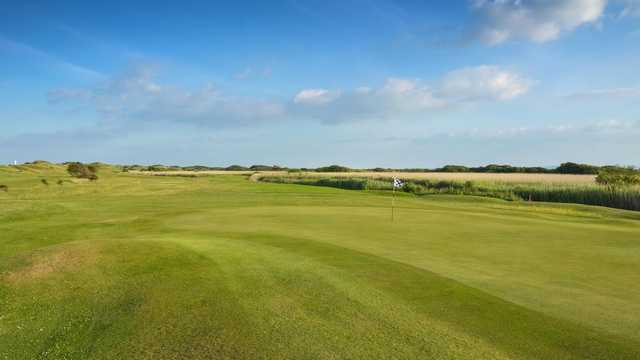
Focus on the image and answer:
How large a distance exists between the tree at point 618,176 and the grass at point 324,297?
44078 mm

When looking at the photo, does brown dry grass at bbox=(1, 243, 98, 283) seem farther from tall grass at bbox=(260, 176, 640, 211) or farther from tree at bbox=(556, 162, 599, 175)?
tree at bbox=(556, 162, 599, 175)

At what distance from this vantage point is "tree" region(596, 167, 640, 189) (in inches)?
2058

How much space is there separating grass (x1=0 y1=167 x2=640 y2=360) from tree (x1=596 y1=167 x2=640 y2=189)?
145 ft

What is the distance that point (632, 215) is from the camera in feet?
88.2

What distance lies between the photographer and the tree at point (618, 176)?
52.3 m

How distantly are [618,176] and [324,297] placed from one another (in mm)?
58791

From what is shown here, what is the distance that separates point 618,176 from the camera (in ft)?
181

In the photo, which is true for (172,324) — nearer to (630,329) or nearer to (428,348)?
(428,348)

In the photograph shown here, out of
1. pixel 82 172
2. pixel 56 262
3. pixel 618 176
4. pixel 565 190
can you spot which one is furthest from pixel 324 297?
pixel 618 176

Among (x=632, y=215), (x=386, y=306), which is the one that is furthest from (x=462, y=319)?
(x=632, y=215)

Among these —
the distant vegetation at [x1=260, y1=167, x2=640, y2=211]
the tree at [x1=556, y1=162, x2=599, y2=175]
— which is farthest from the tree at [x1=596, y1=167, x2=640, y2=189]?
the tree at [x1=556, y1=162, x2=599, y2=175]

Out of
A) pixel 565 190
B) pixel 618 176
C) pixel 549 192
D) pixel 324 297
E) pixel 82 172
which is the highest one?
pixel 618 176

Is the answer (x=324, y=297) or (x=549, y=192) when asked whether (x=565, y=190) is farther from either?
(x=324, y=297)

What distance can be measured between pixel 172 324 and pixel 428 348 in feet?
11.9
